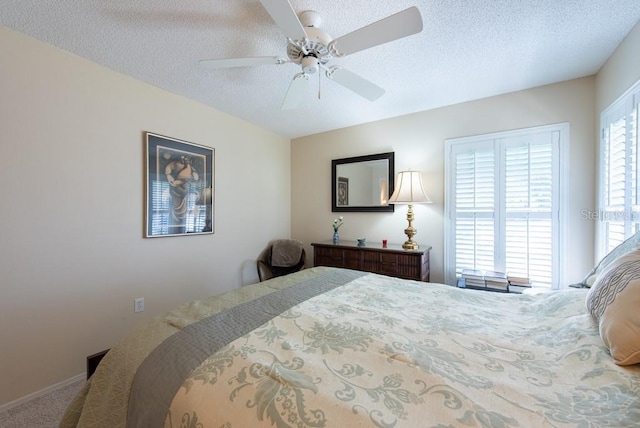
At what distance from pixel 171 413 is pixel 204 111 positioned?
282 centimetres

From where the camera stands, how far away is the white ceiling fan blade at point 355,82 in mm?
1742

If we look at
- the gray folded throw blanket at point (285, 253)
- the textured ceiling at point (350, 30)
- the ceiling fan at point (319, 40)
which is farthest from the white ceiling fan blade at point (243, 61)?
the gray folded throw blanket at point (285, 253)

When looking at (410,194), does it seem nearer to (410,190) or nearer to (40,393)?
(410,190)

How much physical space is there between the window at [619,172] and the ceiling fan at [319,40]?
5.22 feet

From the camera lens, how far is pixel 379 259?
9.36ft

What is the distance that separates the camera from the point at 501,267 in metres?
2.63

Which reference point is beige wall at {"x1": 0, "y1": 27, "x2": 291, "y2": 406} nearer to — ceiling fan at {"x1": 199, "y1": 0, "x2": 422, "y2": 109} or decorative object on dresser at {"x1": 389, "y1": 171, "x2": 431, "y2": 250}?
ceiling fan at {"x1": 199, "y1": 0, "x2": 422, "y2": 109}

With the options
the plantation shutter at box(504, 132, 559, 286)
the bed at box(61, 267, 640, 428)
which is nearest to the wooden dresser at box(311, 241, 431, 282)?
the plantation shutter at box(504, 132, 559, 286)

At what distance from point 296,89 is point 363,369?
6.03 ft

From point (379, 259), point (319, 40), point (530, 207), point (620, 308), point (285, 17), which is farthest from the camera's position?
point (379, 259)

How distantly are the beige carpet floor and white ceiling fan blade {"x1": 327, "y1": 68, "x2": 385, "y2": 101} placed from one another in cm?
280

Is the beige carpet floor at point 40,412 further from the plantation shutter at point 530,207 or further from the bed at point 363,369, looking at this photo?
the plantation shutter at point 530,207

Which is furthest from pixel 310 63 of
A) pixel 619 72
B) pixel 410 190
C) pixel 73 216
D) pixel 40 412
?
pixel 40 412

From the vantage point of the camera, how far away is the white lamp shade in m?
2.81
